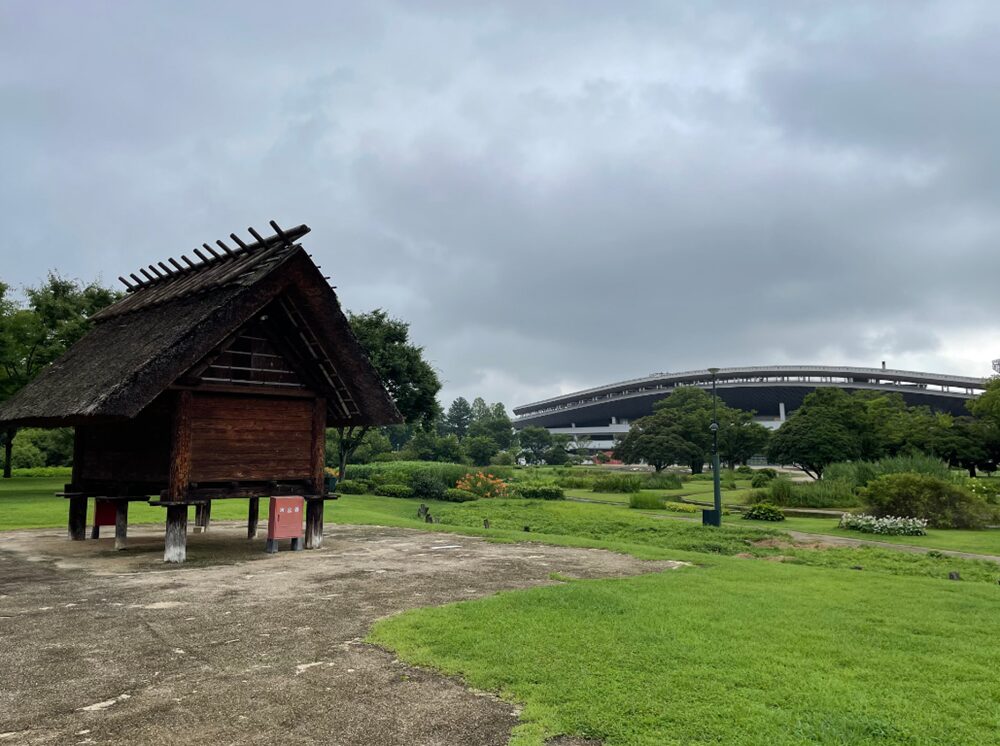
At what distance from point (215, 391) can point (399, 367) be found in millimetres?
33578

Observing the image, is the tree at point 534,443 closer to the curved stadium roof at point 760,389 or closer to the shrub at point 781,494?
the curved stadium roof at point 760,389

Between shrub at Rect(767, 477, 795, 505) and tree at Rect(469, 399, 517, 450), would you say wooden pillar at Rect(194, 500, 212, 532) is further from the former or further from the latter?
tree at Rect(469, 399, 517, 450)

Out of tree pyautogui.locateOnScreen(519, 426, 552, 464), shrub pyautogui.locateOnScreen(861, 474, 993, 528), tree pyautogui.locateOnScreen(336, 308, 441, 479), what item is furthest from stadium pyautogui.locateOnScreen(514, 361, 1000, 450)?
shrub pyautogui.locateOnScreen(861, 474, 993, 528)

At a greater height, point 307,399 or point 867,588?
point 307,399

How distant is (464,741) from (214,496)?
11174 mm

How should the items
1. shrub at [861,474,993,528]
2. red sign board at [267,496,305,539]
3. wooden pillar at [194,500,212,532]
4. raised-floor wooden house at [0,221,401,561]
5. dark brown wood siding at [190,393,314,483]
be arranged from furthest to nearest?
shrub at [861,474,993,528], wooden pillar at [194,500,212,532], red sign board at [267,496,305,539], dark brown wood siding at [190,393,314,483], raised-floor wooden house at [0,221,401,561]

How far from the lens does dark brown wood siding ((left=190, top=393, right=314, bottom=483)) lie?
14.7 meters

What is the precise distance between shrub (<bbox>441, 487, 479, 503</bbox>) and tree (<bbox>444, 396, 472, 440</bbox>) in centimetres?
11370

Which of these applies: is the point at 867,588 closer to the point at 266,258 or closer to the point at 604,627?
the point at 604,627

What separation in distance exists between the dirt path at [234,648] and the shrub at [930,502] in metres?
17.9

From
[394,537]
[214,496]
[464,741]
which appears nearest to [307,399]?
[214,496]

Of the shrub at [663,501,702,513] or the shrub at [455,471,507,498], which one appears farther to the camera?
the shrub at [455,471,507,498]

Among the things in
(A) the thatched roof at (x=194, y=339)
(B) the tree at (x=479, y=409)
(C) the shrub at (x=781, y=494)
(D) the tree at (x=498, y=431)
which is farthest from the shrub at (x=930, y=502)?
(B) the tree at (x=479, y=409)

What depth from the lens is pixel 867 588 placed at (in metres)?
12.1
